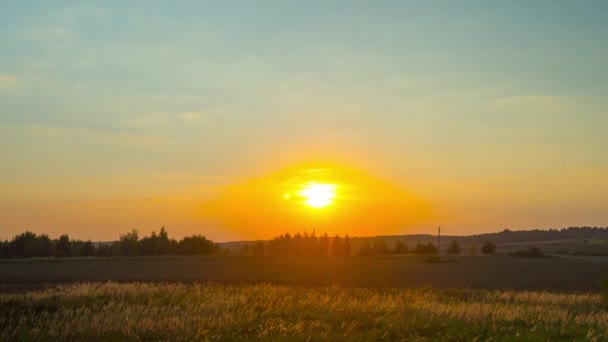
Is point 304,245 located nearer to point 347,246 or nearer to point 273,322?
point 347,246

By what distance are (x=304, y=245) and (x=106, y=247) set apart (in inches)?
1829

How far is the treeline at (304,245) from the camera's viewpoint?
495ft

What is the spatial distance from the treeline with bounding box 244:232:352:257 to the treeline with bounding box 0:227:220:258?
16666 mm

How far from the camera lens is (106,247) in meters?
129

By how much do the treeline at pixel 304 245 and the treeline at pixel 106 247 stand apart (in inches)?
656

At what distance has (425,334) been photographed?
1532 centimetres

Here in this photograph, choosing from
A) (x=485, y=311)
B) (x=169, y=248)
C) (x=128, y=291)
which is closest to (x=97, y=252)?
(x=169, y=248)

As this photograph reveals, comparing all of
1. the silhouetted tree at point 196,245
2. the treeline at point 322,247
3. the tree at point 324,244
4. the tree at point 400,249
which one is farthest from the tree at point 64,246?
the tree at point 400,249

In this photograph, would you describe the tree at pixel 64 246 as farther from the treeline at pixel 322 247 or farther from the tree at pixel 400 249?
the tree at pixel 400 249

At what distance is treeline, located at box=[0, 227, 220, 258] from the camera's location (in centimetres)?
11862

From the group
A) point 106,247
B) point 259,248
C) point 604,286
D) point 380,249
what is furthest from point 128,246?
point 604,286

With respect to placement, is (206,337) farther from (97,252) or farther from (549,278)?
(97,252)

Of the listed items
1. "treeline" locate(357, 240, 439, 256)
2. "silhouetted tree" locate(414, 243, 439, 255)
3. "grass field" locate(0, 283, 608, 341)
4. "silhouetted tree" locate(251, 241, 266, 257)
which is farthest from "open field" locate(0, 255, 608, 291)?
"silhouetted tree" locate(251, 241, 266, 257)

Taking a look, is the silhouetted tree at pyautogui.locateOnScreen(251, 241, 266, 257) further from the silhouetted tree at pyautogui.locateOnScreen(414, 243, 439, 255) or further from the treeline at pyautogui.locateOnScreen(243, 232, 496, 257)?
the silhouetted tree at pyautogui.locateOnScreen(414, 243, 439, 255)
